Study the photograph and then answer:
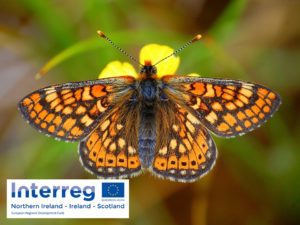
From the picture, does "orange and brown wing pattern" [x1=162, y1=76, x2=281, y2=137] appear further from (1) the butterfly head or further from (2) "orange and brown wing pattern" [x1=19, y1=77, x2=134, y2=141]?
(2) "orange and brown wing pattern" [x1=19, y1=77, x2=134, y2=141]

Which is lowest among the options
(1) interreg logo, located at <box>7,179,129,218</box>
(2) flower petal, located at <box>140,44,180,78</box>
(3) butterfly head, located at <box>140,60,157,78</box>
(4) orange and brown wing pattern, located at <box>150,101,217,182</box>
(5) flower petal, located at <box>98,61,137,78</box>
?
(1) interreg logo, located at <box>7,179,129,218</box>

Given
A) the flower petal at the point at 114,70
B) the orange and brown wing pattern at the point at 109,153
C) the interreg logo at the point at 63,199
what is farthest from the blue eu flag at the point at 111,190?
the flower petal at the point at 114,70

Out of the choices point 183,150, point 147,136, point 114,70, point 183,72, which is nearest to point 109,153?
point 147,136

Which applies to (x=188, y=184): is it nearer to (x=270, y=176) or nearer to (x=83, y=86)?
(x=270, y=176)

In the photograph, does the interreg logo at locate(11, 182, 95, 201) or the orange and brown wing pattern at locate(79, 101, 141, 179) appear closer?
the orange and brown wing pattern at locate(79, 101, 141, 179)

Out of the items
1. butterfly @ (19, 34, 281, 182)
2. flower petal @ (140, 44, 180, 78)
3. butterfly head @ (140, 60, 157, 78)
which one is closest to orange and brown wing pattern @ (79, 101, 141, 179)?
butterfly @ (19, 34, 281, 182)

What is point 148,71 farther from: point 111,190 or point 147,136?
point 111,190

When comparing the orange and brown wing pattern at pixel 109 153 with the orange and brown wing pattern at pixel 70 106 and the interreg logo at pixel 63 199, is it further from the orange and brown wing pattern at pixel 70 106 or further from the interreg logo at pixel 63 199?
the interreg logo at pixel 63 199
